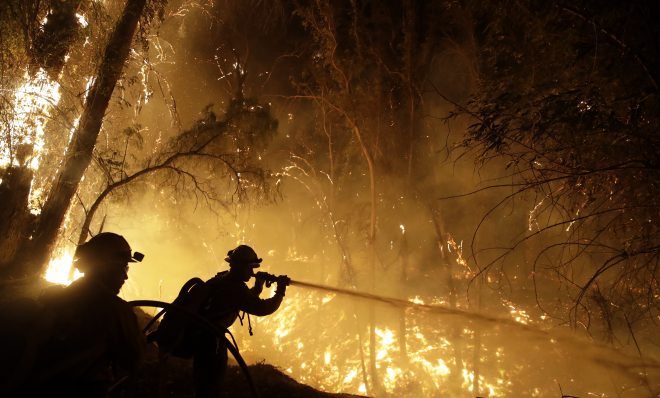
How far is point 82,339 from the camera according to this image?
7.56 ft

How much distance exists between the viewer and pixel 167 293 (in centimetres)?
2289

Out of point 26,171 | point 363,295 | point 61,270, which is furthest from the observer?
point 61,270

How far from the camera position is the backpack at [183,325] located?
139 inches

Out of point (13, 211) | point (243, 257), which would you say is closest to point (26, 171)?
point (13, 211)

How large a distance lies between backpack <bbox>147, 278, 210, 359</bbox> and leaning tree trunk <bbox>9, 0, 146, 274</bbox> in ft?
20.3

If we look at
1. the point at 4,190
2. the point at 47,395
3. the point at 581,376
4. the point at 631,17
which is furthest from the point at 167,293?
the point at 631,17

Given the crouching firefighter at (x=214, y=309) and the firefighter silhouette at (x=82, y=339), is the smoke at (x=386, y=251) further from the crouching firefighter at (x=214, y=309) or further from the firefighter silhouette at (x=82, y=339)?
the firefighter silhouette at (x=82, y=339)

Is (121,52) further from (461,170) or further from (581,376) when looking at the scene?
(581,376)

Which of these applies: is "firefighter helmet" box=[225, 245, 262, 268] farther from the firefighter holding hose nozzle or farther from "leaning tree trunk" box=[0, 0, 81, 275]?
"leaning tree trunk" box=[0, 0, 81, 275]

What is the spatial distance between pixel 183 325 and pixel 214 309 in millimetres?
567

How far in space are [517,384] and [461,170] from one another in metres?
7.76

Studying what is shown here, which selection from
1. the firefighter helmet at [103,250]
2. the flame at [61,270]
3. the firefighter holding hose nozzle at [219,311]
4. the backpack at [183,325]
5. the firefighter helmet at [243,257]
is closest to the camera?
the firefighter helmet at [103,250]

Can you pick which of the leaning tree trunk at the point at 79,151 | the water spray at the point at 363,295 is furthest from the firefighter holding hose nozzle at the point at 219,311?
the leaning tree trunk at the point at 79,151

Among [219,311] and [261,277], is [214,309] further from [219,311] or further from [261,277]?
[261,277]
